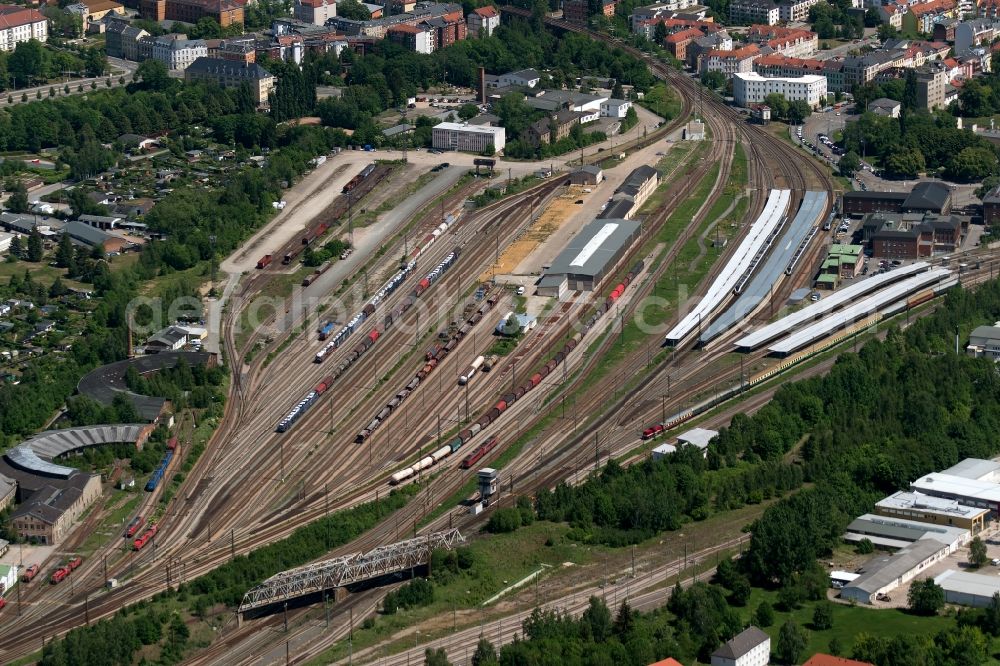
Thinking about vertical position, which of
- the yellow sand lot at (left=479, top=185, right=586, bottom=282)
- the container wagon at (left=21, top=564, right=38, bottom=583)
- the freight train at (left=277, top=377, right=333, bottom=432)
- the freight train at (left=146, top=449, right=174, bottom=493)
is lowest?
the container wagon at (left=21, top=564, right=38, bottom=583)

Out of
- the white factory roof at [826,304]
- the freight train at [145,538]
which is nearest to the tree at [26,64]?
the white factory roof at [826,304]

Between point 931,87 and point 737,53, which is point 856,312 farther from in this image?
point 737,53

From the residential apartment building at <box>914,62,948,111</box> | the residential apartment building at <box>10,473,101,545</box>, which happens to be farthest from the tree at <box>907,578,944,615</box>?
the residential apartment building at <box>914,62,948,111</box>

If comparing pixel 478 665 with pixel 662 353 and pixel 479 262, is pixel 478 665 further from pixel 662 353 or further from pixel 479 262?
pixel 479 262

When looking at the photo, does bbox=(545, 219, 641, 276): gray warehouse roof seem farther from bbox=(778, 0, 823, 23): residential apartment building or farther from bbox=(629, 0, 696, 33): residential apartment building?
bbox=(778, 0, 823, 23): residential apartment building

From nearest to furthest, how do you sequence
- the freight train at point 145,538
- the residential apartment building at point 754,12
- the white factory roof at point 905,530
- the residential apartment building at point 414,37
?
1. the white factory roof at point 905,530
2. the freight train at point 145,538
3. the residential apartment building at point 414,37
4. the residential apartment building at point 754,12

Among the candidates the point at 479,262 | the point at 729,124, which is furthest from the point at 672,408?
the point at 729,124

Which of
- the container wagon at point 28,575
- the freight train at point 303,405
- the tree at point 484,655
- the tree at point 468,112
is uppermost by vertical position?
the tree at point 468,112

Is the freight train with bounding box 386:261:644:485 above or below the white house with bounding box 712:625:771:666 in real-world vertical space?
below

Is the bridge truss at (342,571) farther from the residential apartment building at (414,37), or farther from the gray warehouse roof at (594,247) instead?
the residential apartment building at (414,37)
